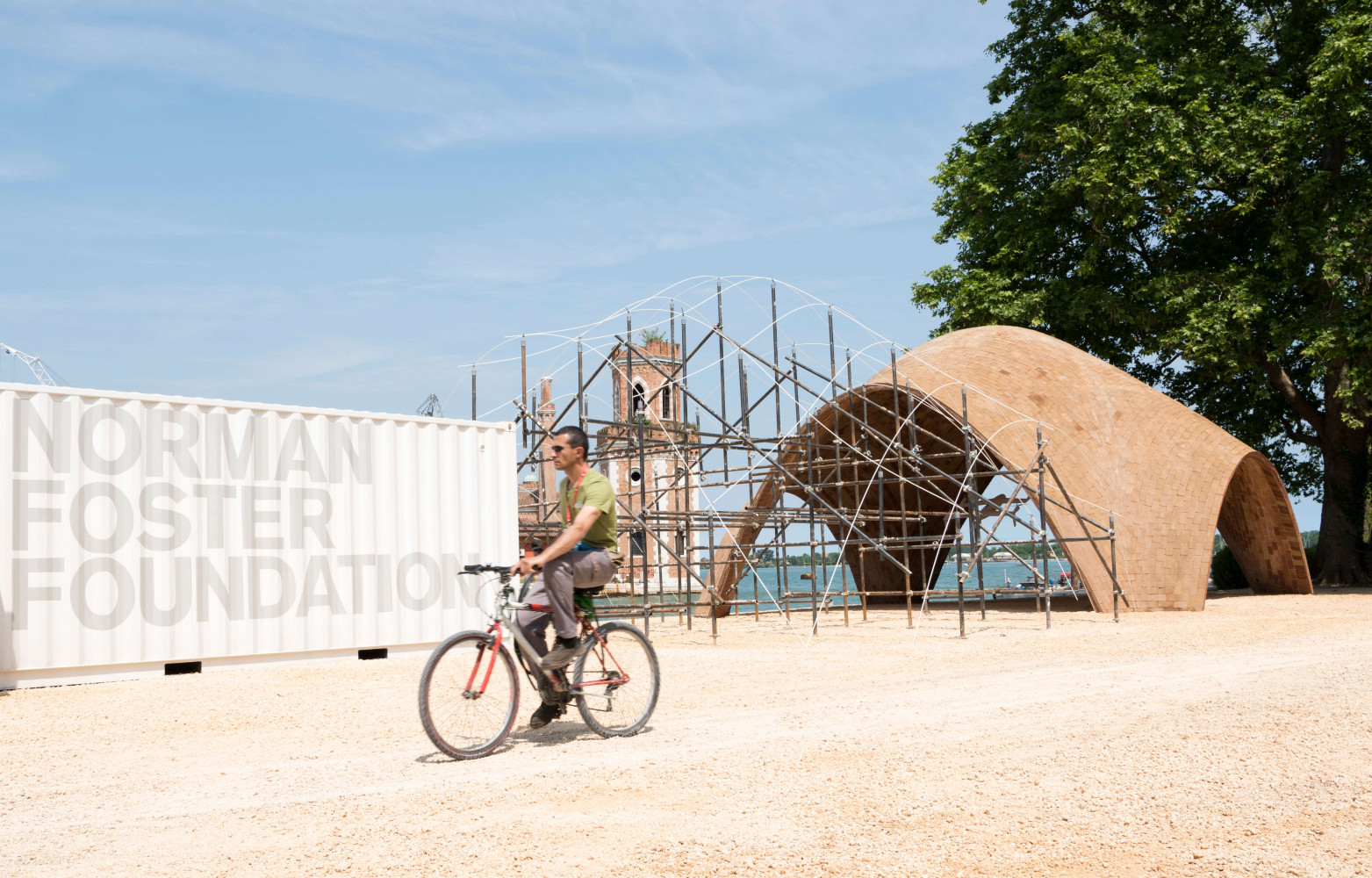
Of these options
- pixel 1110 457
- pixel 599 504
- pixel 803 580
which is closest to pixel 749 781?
pixel 599 504

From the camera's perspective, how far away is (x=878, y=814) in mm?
4332

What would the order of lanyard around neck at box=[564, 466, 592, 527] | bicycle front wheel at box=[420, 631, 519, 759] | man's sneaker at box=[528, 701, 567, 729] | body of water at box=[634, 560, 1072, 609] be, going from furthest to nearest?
body of water at box=[634, 560, 1072, 609] → man's sneaker at box=[528, 701, 567, 729] → lanyard around neck at box=[564, 466, 592, 527] → bicycle front wheel at box=[420, 631, 519, 759]

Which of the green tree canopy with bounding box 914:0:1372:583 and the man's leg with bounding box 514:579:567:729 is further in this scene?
the green tree canopy with bounding box 914:0:1372:583

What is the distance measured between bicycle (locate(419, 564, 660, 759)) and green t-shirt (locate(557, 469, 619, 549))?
287mm

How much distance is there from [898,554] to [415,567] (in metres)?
15.2

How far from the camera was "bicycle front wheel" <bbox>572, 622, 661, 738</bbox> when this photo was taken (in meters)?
6.14

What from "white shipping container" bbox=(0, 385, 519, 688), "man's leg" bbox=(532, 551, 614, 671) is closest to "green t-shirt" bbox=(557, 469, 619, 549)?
"man's leg" bbox=(532, 551, 614, 671)

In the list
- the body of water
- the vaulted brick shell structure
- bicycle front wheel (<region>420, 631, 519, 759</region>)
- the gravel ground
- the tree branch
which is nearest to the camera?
the gravel ground

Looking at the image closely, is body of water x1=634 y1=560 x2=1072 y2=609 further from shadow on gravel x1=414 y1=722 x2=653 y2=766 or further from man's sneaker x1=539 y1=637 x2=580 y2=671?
man's sneaker x1=539 y1=637 x2=580 y2=671

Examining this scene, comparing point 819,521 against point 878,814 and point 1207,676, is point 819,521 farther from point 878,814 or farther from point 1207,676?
point 878,814

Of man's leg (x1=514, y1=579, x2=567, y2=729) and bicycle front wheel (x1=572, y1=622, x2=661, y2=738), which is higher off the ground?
man's leg (x1=514, y1=579, x2=567, y2=729)

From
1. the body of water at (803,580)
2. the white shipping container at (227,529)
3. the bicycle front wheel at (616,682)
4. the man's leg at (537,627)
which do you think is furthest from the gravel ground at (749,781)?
the body of water at (803,580)

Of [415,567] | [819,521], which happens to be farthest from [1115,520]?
[415,567]

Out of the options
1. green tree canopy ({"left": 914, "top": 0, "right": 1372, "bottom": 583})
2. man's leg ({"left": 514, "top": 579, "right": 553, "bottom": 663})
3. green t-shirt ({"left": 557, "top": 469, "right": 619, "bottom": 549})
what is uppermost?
green tree canopy ({"left": 914, "top": 0, "right": 1372, "bottom": 583})
